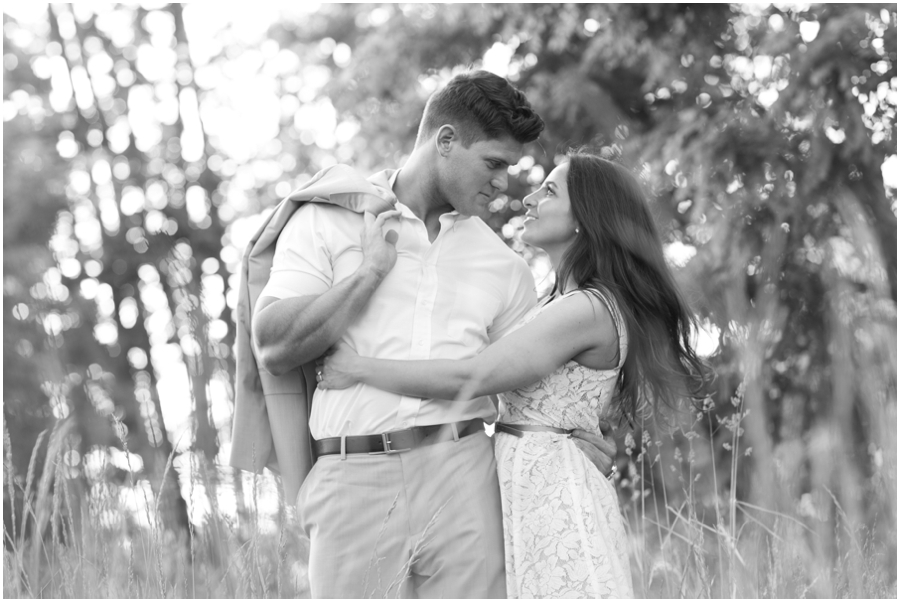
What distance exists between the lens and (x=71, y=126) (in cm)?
1070

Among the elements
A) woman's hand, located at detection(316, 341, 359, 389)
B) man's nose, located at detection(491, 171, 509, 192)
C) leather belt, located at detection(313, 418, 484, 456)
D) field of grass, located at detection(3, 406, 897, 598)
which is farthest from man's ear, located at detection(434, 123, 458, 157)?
field of grass, located at detection(3, 406, 897, 598)

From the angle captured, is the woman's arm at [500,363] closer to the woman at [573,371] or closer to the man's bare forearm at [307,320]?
the woman at [573,371]

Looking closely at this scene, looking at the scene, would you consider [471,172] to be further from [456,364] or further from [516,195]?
[516,195]

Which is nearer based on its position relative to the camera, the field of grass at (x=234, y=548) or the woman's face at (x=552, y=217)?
the field of grass at (x=234, y=548)

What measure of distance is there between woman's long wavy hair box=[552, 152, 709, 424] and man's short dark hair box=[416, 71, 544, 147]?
0.18 metres

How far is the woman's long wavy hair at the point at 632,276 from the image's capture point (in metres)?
2.37

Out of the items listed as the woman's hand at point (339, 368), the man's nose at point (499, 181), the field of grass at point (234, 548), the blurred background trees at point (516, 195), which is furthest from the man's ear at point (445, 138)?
the field of grass at point (234, 548)

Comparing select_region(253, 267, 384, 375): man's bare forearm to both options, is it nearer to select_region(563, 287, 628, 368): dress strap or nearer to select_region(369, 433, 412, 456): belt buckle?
select_region(369, 433, 412, 456): belt buckle

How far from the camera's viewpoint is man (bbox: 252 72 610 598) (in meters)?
2.17

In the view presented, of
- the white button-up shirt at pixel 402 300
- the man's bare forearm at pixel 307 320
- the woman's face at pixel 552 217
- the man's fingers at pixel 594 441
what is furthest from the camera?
the woman's face at pixel 552 217

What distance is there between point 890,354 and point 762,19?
13.6 feet

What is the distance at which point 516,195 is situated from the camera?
6.36 m

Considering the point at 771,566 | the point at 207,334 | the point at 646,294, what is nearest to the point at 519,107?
the point at 646,294

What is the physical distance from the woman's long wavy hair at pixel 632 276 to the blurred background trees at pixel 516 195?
4.4 inches
